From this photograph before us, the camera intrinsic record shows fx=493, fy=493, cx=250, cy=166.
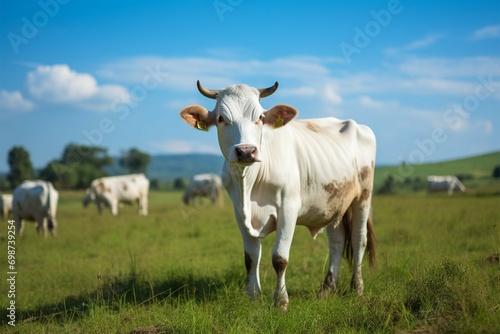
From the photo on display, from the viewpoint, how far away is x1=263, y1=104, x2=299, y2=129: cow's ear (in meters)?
5.78

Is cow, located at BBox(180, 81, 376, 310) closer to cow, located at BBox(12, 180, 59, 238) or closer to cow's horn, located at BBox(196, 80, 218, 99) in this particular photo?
cow's horn, located at BBox(196, 80, 218, 99)

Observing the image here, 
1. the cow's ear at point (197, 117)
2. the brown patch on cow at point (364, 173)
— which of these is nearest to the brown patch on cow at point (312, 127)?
the brown patch on cow at point (364, 173)

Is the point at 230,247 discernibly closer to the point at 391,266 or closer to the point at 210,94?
the point at 391,266

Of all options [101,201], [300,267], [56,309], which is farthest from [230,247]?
[101,201]

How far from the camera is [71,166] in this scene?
2952 cm

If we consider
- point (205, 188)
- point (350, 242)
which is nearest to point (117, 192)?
point (205, 188)

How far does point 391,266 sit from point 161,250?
609cm

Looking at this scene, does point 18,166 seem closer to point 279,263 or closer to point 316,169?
point 316,169

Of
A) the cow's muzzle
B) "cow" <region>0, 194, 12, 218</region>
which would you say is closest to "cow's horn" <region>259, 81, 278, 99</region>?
the cow's muzzle

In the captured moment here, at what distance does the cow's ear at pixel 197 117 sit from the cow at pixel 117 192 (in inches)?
883

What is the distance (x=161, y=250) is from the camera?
38.0 feet

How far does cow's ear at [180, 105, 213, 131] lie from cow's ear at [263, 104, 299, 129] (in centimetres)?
67

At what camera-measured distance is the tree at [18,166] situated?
51.1 metres

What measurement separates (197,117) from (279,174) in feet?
3.87
